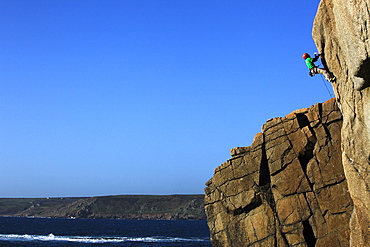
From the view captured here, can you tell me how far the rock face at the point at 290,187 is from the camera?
97.5 feet

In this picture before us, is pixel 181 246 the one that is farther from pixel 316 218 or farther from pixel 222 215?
pixel 316 218

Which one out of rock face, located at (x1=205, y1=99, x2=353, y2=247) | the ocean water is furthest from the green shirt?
the ocean water

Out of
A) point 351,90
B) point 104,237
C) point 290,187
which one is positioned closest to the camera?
point 351,90

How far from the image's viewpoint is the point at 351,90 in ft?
80.1

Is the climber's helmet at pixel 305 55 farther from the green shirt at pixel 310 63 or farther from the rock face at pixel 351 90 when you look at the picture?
the rock face at pixel 351 90

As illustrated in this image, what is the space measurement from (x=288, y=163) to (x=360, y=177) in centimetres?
732

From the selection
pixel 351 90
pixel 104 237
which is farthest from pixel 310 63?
pixel 104 237

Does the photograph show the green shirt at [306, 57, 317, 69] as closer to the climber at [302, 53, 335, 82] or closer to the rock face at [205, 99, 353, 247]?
the climber at [302, 53, 335, 82]

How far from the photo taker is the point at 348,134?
25.7m

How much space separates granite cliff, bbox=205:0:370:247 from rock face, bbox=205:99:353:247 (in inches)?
2.7

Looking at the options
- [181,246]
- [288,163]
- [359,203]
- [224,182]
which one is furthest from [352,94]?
[181,246]

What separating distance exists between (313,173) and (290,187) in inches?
78.3

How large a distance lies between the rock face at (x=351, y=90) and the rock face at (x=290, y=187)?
9.51ft

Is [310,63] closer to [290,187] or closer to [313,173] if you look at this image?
[313,173]
